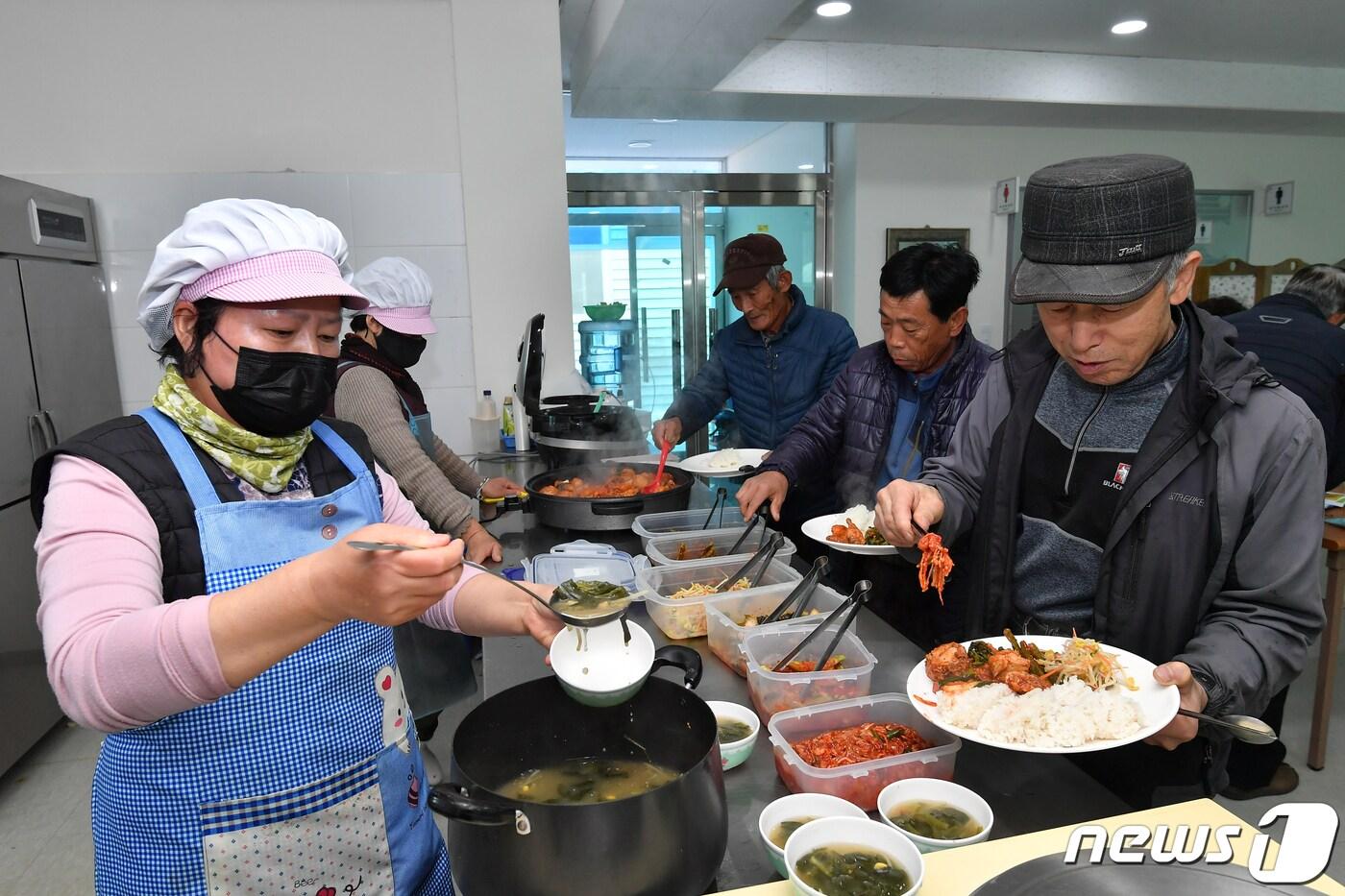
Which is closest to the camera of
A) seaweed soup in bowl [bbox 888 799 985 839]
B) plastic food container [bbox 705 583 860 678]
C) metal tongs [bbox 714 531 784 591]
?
seaweed soup in bowl [bbox 888 799 985 839]

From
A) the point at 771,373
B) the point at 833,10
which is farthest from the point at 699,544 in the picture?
the point at 833,10

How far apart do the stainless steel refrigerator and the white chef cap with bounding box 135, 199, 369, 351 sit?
2.92 m

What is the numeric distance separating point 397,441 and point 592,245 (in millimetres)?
4312

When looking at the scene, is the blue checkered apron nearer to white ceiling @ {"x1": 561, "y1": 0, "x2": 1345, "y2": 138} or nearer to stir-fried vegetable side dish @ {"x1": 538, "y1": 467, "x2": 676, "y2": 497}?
stir-fried vegetable side dish @ {"x1": 538, "y1": 467, "x2": 676, "y2": 497}

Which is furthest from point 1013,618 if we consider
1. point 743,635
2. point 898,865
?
point 898,865

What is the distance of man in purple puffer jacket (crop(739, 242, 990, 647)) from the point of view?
2.51m

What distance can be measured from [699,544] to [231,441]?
1.30 m

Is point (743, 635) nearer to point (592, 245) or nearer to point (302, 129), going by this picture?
point (302, 129)

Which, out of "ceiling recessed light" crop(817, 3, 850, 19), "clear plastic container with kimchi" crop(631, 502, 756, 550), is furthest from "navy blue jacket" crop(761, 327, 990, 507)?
"ceiling recessed light" crop(817, 3, 850, 19)

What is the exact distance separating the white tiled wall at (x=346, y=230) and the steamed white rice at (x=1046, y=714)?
12.6 ft

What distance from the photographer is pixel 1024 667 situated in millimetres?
1369

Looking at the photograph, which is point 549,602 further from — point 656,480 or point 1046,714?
point 656,480

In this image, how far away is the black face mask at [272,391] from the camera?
4.13 ft

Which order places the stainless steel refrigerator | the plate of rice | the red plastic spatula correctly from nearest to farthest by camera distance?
the plate of rice → the red plastic spatula → the stainless steel refrigerator
